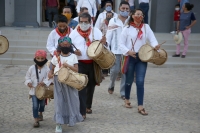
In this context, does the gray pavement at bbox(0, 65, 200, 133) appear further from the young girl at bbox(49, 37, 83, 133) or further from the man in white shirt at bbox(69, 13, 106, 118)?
the man in white shirt at bbox(69, 13, 106, 118)

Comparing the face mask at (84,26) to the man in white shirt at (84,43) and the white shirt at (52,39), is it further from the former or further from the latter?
the white shirt at (52,39)

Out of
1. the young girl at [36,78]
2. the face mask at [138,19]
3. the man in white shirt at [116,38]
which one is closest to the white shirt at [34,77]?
the young girl at [36,78]

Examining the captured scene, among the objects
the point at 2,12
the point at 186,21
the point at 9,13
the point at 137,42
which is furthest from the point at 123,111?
the point at 9,13

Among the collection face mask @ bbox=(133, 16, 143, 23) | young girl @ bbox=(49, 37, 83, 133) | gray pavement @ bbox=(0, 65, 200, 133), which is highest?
face mask @ bbox=(133, 16, 143, 23)

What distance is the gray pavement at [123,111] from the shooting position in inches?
258

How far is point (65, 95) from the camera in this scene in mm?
6199

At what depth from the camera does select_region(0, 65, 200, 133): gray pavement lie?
6551 millimetres

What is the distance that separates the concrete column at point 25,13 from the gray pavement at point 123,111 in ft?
19.4

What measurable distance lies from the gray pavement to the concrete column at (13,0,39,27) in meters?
5.91

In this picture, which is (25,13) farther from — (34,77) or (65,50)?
Answer: (65,50)

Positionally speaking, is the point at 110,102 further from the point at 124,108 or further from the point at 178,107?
the point at 178,107

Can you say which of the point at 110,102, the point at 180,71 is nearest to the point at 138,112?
the point at 110,102

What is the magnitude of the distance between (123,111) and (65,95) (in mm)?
1705

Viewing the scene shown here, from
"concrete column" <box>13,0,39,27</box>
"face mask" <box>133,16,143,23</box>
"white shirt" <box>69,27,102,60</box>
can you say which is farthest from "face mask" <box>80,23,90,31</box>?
"concrete column" <box>13,0,39,27</box>
